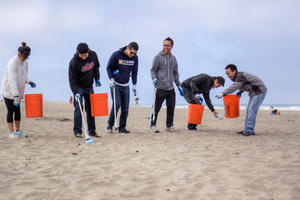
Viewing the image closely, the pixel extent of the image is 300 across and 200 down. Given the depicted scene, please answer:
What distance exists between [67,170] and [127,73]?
3125 millimetres

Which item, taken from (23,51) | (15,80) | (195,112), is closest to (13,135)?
(15,80)

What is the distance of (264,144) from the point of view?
15.2 feet

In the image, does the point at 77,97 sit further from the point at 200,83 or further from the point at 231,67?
the point at 231,67

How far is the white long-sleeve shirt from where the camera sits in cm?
493

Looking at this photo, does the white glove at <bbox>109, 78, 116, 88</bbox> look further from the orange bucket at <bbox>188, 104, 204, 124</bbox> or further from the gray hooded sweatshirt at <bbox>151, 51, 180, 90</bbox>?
the orange bucket at <bbox>188, 104, 204, 124</bbox>

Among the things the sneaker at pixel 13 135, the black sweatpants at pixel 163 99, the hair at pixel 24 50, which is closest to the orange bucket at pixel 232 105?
the black sweatpants at pixel 163 99

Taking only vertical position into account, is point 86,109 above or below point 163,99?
below

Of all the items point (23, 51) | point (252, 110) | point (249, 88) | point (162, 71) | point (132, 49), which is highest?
point (132, 49)

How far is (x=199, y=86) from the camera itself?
260 inches

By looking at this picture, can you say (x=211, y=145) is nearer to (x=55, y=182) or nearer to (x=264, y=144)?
(x=264, y=144)

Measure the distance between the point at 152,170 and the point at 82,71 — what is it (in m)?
2.88

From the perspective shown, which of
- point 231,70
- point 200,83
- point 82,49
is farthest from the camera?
point 200,83

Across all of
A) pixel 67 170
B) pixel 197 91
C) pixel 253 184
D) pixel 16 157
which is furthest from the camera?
pixel 197 91

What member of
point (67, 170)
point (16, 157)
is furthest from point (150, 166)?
point (16, 157)
